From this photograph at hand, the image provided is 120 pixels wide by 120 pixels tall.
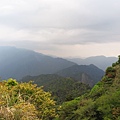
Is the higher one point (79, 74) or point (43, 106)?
point (43, 106)

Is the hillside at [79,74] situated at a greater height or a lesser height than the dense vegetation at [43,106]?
lesser

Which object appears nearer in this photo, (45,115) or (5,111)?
(5,111)

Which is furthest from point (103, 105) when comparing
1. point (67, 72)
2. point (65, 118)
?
point (67, 72)

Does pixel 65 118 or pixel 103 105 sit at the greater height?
pixel 103 105

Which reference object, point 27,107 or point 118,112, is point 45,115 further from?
point 27,107

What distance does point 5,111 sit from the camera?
25.6 feet

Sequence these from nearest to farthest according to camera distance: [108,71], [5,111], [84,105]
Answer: [5,111] < [84,105] < [108,71]

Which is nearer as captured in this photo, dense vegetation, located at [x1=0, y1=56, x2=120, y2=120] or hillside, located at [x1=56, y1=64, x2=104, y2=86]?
dense vegetation, located at [x1=0, y1=56, x2=120, y2=120]

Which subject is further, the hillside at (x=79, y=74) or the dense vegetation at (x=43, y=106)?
the hillside at (x=79, y=74)

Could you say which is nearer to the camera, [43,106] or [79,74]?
[43,106]

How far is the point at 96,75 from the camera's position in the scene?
200 m

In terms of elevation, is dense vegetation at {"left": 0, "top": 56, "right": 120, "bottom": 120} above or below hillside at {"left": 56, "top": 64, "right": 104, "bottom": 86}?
above

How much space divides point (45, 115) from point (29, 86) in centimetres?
193

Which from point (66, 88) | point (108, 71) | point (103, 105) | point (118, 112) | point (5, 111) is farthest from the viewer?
point (66, 88)
